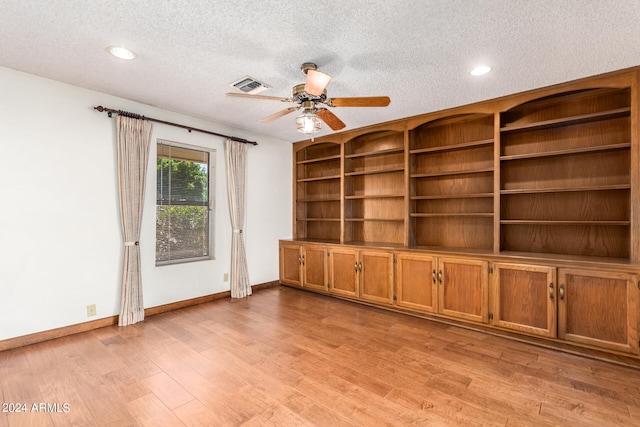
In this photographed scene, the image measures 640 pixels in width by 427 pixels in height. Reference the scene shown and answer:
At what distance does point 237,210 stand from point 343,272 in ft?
6.00

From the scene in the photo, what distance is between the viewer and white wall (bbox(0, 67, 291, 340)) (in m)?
2.86

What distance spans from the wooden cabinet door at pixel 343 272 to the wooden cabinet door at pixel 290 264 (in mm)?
673

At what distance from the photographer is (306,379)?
238cm

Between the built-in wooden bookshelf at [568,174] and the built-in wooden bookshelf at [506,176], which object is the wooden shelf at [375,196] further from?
the built-in wooden bookshelf at [568,174]

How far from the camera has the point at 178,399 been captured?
83.7 inches

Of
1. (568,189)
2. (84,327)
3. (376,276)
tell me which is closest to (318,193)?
(376,276)

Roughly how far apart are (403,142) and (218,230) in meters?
3.00

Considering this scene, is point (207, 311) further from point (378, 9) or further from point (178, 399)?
point (378, 9)

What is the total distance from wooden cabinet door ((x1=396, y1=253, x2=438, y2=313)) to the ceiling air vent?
256 centimetres

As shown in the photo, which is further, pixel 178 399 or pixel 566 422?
pixel 178 399

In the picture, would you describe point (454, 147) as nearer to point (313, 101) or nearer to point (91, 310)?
point (313, 101)

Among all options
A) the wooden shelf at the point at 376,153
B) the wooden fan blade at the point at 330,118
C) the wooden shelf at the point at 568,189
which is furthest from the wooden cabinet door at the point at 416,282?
the wooden fan blade at the point at 330,118

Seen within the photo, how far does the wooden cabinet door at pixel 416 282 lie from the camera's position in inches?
147

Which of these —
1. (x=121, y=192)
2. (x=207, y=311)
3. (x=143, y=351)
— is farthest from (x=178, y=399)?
(x=121, y=192)
